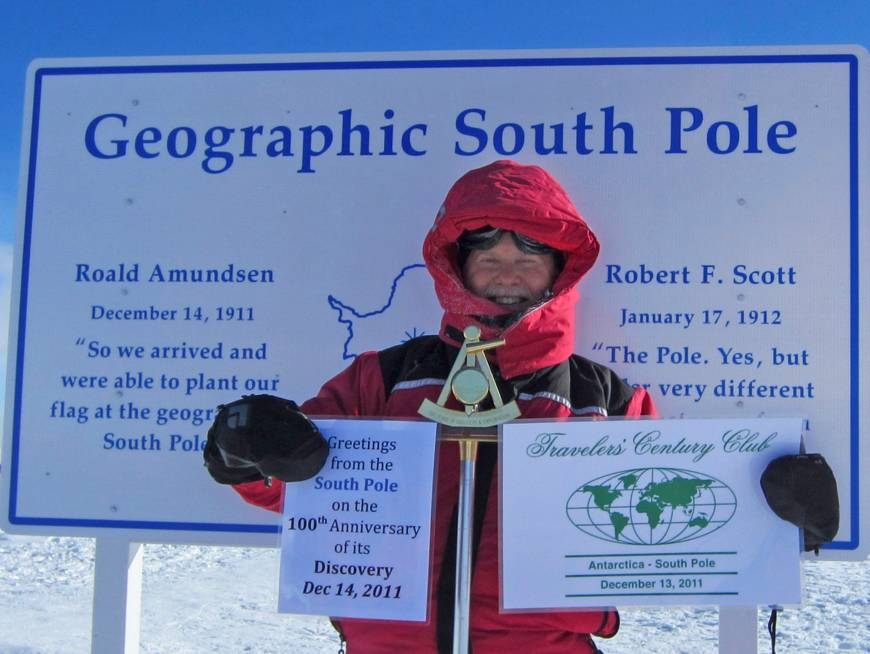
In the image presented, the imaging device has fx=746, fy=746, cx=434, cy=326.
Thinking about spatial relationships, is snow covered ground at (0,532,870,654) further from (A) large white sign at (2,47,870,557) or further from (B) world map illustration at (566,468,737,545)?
Answer: (B) world map illustration at (566,468,737,545)

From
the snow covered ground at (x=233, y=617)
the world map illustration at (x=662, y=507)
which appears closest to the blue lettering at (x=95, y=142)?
the world map illustration at (x=662, y=507)

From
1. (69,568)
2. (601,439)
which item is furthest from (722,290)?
(69,568)

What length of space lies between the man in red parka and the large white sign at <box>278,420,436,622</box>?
8cm

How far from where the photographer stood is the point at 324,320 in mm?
2355

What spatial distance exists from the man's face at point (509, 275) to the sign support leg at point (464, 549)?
0.39 metres

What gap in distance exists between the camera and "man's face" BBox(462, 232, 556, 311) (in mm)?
1691

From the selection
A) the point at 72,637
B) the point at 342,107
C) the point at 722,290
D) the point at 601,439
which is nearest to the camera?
the point at 601,439

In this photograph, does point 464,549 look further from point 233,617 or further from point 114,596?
point 233,617

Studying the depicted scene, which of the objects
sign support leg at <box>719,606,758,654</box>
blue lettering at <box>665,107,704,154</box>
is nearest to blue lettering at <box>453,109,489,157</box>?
blue lettering at <box>665,107,704,154</box>

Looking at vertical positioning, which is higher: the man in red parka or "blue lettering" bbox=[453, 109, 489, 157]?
"blue lettering" bbox=[453, 109, 489, 157]

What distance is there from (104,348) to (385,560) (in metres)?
1.42

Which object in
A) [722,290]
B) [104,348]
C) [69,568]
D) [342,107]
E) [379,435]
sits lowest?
[69,568]

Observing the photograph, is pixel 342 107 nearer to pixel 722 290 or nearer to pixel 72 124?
pixel 72 124

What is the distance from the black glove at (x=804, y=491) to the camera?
1.38 meters
